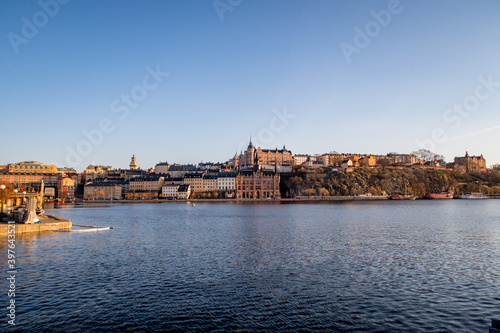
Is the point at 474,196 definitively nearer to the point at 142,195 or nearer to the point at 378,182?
the point at 378,182

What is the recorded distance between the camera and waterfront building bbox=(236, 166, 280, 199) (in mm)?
160250

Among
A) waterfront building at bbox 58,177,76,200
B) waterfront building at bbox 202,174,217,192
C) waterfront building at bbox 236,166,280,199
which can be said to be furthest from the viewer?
waterfront building at bbox 58,177,76,200

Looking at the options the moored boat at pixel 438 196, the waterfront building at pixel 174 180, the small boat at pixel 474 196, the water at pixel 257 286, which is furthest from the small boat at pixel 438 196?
the water at pixel 257 286

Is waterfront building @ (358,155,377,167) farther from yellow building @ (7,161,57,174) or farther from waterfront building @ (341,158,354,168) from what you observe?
yellow building @ (7,161,57,174)

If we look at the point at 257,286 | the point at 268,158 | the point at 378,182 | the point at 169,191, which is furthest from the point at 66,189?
the point at 257,286

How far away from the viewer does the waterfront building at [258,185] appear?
16025cm

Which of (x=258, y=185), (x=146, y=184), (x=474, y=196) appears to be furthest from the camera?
(x=146, y=184)

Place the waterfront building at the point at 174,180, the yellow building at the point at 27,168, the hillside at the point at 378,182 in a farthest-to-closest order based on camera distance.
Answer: the yellow building at the point at 27,168
the waterfront building at the point at 174,180
the hillside at the point at 378,182

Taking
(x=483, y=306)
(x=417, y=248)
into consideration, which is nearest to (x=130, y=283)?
(x=483, y=306)

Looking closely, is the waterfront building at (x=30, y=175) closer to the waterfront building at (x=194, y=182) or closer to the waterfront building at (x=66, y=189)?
the waterfront building at (x=66, y=189)

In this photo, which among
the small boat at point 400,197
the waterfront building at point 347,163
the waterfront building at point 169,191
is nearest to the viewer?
the small boat at point 400,197

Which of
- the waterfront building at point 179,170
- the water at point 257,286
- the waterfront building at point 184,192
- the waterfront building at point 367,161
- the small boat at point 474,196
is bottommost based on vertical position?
the water at point 257,286

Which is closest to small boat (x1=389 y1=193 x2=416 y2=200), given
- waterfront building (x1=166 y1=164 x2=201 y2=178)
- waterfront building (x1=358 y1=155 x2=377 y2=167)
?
waterfront building (x1=358 y1=155 x2=377 y2=167)

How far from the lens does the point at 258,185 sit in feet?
529
